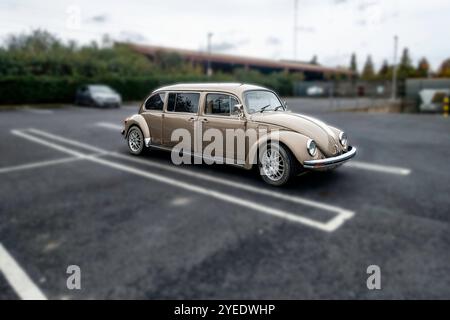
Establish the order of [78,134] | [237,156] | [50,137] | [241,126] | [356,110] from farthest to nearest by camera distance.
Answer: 1. [78,134]
2. [50,137]
3. [356,110]
4. [241,126]
5. [237,156]

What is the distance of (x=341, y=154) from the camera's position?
1.63 metres

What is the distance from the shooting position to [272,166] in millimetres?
1647

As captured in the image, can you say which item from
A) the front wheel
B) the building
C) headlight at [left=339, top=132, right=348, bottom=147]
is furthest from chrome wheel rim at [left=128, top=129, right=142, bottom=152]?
the building

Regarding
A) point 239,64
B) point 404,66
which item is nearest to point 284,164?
point 239,64

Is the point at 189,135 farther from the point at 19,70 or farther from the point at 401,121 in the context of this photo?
the point at 19,70

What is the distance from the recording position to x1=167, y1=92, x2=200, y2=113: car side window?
5.73ft

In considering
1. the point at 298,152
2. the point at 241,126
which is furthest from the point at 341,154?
the point at 241,126

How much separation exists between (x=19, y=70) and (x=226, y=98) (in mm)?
6185

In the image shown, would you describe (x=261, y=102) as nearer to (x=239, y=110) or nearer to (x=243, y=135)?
(x=239, y=110)

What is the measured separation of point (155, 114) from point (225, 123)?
511 mm

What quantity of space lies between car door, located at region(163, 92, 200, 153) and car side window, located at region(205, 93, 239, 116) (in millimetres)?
61

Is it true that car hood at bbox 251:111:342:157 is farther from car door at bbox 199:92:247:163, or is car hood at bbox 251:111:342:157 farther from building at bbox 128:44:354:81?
building at bbox 128:44:354:81

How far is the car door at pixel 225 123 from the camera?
4.96 feet
